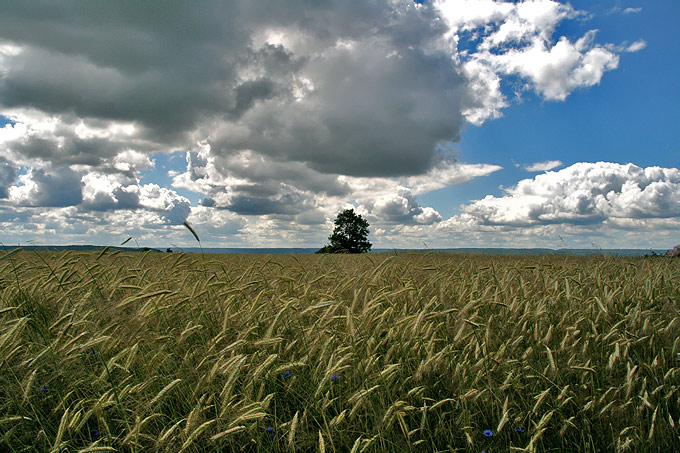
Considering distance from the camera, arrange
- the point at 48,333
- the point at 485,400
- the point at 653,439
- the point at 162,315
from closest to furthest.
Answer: the point at 653,439
the point at 485,400
the point at 48,333
the point at 162,315

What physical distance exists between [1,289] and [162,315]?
2.87 m

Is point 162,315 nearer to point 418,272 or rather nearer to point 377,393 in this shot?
point 377,393

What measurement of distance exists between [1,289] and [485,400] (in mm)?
5527

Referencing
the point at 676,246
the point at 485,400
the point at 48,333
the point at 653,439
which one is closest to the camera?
the point at 653,439

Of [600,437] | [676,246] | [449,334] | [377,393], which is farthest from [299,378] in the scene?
[676,246]

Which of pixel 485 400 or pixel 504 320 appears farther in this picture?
pixel 504 320

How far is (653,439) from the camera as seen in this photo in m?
2.18

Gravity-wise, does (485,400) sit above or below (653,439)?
above

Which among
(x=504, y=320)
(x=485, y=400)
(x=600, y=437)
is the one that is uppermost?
(x=504, y=320)

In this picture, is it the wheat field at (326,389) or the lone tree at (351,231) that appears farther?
the lone tree at (351,231)

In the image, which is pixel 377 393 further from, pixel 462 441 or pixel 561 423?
pixel 561 423

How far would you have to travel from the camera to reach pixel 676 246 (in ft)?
54.9

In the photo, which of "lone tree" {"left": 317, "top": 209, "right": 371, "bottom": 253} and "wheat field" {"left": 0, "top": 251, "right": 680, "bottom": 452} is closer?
"wheat field" {"left": 0, "top": 251, "right": 680, "bottom": 452}

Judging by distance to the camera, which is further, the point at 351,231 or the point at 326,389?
the point at 351,231
